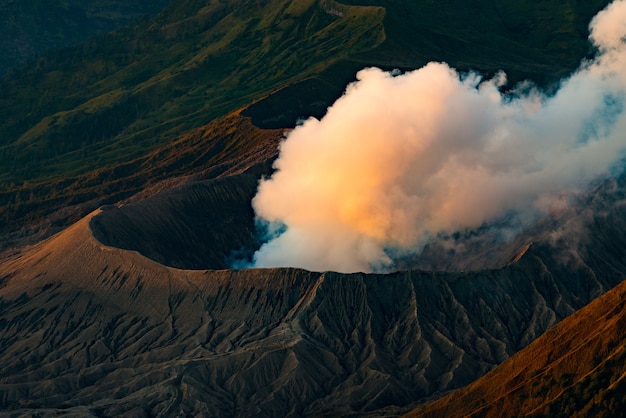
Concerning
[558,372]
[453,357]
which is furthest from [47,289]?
[558,372]

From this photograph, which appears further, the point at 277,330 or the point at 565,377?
the point at 277,330

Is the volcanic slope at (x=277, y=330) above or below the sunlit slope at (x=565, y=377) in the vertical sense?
below

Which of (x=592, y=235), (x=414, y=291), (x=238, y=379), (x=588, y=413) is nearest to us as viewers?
(x=588, y=413)

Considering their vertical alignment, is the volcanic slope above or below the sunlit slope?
below

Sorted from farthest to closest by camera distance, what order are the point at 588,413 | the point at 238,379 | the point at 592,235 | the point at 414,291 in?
the point at 592,235 < the point at 414,291 < the point at 238,379 < the point at 588,413

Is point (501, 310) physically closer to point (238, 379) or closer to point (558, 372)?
point (238, 379)

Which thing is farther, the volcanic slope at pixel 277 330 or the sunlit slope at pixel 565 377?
the volcanic slope at pixel 277 330

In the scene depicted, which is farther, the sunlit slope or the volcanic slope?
the volcanic slope

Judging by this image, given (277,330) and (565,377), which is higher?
(565,377)
